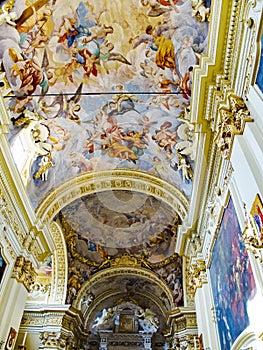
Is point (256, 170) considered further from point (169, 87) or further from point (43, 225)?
point (43, 225)

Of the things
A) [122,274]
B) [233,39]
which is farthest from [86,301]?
[233,39]

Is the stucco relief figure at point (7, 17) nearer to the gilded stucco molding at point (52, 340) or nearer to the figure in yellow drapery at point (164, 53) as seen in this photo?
the figure in yellow drapery at point (164, 53)

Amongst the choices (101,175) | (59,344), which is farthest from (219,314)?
(59,344)

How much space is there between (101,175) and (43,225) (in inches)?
126

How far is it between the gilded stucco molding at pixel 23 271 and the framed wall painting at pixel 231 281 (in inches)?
213

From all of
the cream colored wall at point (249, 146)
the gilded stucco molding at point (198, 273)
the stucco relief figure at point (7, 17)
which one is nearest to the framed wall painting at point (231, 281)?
the cream colored wall at point (249, 146)

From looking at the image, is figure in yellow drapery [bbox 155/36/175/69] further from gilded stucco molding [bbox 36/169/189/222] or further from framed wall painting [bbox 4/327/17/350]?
framed wall painting [bbox 4/327/17/350]

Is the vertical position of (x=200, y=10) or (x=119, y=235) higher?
(x=119, y=235)

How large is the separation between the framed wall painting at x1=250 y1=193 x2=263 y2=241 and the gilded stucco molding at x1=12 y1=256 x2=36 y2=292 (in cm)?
701

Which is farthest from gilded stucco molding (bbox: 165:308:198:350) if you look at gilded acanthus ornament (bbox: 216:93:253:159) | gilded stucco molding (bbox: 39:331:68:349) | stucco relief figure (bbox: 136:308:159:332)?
gilded acanthus ornament (bbox: 216:93:253:159)

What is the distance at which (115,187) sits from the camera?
46.0 feet

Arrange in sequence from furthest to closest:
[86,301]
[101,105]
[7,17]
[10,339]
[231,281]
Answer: [86,301] < [101,105] < [10,339] < [7,17] < [231,281]

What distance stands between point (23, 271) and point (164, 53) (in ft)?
24.4

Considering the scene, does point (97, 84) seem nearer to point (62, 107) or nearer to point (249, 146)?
point (62, 107)
